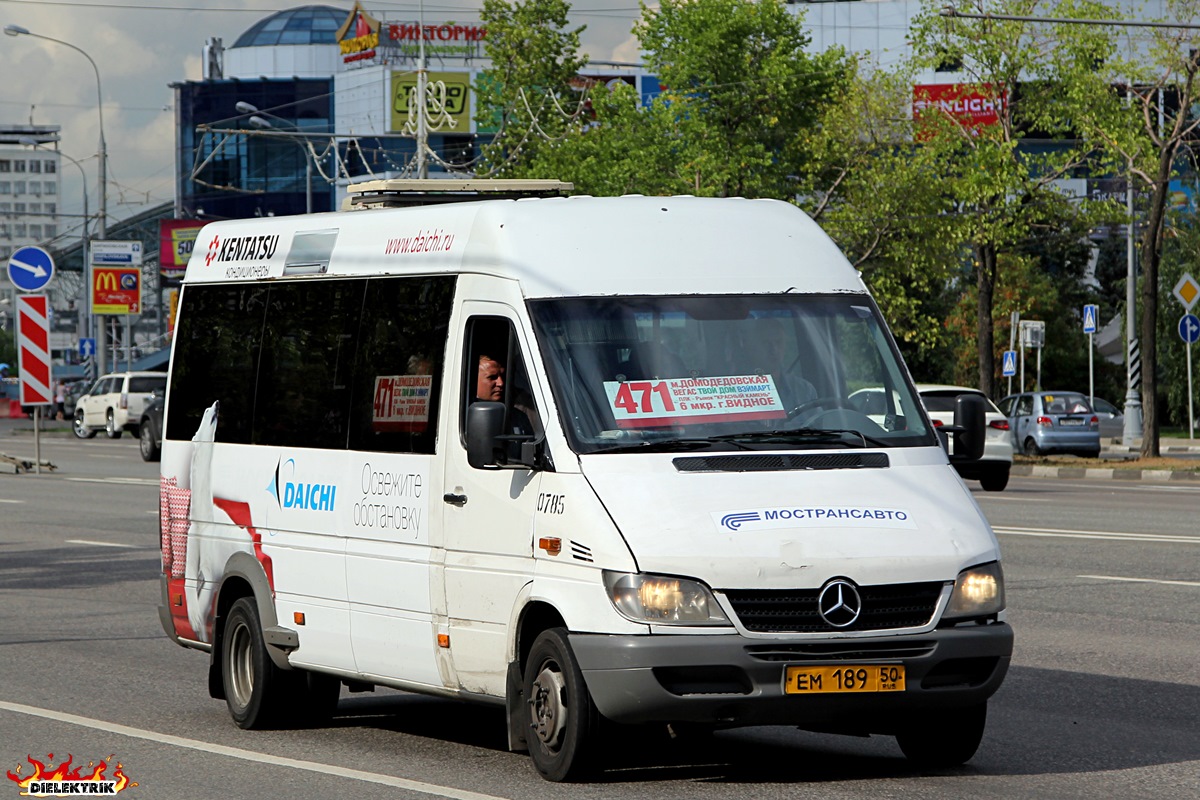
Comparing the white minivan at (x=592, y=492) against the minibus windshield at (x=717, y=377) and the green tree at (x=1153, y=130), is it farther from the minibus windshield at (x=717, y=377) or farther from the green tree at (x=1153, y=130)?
the green tree at (x=1153, y=130)

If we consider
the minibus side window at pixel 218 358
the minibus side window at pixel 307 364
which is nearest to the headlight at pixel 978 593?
the minibus side window at pixel 307 364

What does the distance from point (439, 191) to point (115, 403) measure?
4822 cm

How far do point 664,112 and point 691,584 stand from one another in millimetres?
38574

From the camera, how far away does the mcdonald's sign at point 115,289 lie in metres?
68.4

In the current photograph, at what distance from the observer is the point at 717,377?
7805 millimetres

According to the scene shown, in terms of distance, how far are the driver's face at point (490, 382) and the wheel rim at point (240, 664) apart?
7.17ft

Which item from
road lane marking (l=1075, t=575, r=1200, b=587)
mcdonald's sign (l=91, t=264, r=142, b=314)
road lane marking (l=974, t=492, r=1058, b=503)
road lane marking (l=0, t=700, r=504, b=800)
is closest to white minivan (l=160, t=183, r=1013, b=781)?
road lane marking (l=0, t=700, r=504, b=800)

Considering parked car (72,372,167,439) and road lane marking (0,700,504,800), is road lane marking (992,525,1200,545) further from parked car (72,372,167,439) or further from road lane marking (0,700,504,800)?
parked car (72,372,167,439)

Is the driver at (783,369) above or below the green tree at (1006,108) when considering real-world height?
below

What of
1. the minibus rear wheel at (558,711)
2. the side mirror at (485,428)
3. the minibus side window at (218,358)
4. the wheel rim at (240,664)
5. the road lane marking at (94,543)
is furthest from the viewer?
the road lane marking at (94,543)

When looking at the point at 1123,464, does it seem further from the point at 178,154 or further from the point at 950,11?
the point at 178,154

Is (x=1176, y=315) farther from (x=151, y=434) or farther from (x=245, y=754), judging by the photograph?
(x=245, y=754)

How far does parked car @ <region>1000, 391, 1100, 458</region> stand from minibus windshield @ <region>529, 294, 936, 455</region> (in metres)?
33.7

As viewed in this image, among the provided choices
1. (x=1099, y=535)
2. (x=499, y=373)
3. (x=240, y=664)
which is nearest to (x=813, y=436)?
(x=499, y=373)
